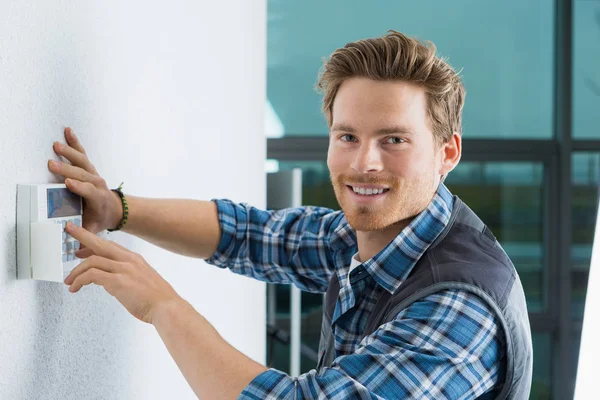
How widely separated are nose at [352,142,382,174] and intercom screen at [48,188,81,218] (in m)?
0.41

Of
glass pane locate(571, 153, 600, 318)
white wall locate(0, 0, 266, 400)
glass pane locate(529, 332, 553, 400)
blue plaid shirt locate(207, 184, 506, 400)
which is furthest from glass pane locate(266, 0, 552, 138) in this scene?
blue plaid shirt locate(207, 184, 506, 400)

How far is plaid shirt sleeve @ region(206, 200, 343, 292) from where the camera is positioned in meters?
1.17

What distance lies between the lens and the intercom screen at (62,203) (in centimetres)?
73

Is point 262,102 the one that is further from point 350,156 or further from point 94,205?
point 94,205

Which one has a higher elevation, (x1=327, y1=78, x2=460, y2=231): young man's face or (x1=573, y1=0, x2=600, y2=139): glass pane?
(x1=573, y1=0, x2=600, y2=139): glass pane

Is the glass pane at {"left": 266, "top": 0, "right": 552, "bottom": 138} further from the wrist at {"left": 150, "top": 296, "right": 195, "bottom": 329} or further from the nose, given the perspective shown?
the wrist at {"left": 150, "top": 296, "right": 195, "bottom": 329}

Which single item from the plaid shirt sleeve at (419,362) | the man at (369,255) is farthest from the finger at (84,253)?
the plaid shirt sleeve at (419,362)

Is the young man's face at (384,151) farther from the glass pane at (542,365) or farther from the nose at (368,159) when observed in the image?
the glass pane at (542,365)

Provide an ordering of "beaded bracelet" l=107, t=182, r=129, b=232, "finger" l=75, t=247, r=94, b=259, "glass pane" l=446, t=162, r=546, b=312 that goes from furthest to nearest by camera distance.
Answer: "glass pane" l=446, t=162, r=546, b=312 → "beaded bracelet" l=107, t=182, r=129, b=232 → "finger" l=75, t=247, r=94, b=259

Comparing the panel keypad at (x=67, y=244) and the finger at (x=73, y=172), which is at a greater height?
the finger at (x=73, y=172)

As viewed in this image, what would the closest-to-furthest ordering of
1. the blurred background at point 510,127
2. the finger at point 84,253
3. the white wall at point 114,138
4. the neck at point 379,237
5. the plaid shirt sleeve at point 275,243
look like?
the white wall at point 114,138
the finger at point 84,253
the neck at point 379,237
the plaid shirt sleeve at point 275,243
the blurred background at point 510,127

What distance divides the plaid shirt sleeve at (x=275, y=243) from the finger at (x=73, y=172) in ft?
1.12

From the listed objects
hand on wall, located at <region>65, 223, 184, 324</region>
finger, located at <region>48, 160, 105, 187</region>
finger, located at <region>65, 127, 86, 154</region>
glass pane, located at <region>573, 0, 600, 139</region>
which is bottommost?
hand on wall, located at <region>65, 223, 184, 324</region>

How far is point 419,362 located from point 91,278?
39cm
